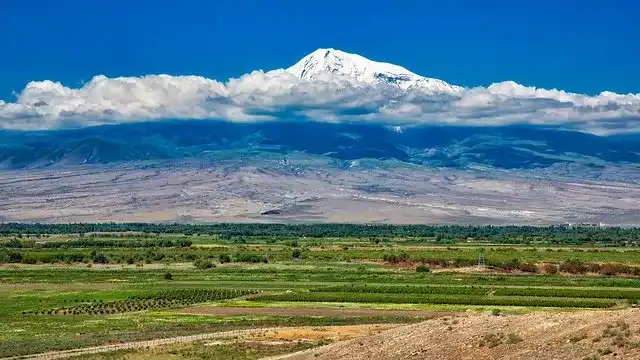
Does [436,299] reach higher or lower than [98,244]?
lower

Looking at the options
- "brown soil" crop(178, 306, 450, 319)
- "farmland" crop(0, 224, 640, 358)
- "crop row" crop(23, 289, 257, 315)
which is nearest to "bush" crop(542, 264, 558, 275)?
"farmland" crop(0, 224, 640, 358)

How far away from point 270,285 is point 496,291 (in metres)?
22.5

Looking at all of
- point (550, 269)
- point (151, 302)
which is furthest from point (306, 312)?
point (550, 269)

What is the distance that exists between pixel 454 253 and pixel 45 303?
66468mm

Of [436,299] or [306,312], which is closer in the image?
[306,312]

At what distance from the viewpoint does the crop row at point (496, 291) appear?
261 ft

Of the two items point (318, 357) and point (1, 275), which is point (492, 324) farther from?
point (1, 275)

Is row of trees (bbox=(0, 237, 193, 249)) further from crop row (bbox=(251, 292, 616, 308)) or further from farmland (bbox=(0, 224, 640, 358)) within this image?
crop row (bbox=(251, 292, 616, 308))

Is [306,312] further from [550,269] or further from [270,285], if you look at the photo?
[550,269]

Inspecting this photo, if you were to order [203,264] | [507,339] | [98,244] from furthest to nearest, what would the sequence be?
[98,244], [203,264], [507,339]

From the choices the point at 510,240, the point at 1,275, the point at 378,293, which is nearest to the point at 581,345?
the point at 378,293

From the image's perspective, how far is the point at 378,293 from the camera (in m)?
83.0

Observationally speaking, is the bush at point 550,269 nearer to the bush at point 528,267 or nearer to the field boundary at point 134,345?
the bush at point 528,267

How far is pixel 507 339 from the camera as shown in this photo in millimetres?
36875
